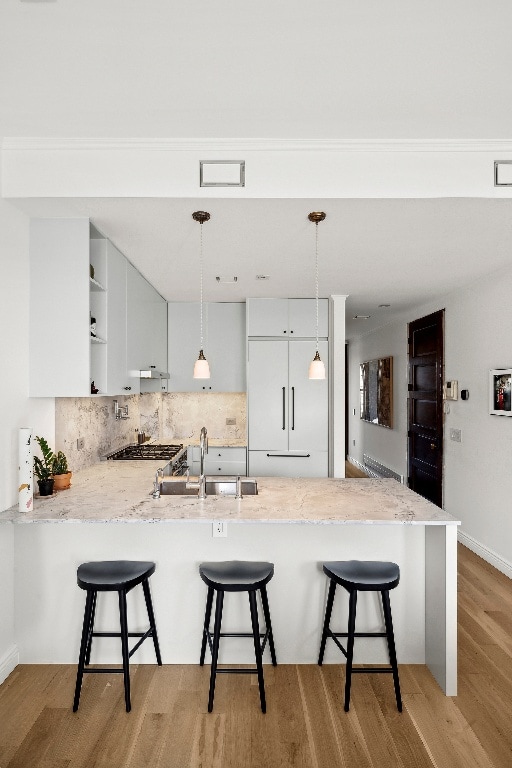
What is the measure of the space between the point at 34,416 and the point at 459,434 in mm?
3817

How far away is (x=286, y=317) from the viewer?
5.14 m

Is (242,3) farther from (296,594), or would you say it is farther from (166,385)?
(166,385)

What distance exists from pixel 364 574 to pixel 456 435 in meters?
2.86

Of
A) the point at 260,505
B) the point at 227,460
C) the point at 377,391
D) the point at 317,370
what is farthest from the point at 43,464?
the point at 377,391

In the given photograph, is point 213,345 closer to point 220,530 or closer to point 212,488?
point 212,488

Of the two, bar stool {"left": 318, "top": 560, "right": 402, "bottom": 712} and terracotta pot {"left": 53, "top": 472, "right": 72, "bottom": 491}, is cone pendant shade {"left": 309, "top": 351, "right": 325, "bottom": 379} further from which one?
terracotta pot {"left": 53, "top": 472, "right": 72, "bottom": 491}

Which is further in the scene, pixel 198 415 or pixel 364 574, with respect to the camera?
pixel 198 415

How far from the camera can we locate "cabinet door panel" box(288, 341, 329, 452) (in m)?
5.12

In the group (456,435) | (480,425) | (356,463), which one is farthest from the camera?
(356,463)

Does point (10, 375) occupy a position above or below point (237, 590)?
above

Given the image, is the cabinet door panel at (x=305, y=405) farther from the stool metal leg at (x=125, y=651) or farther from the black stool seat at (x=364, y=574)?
the stool metal leg at (x=125, y=651)

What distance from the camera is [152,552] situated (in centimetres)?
264

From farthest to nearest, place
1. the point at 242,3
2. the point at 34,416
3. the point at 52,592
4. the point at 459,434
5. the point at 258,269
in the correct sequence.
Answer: the point at 459,434 < the point at 258,269 < the point at 34,416 < the point at 52,592 < the point at 242,3

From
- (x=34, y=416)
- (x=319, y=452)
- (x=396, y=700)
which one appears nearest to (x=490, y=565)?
(x=319, y=452)
